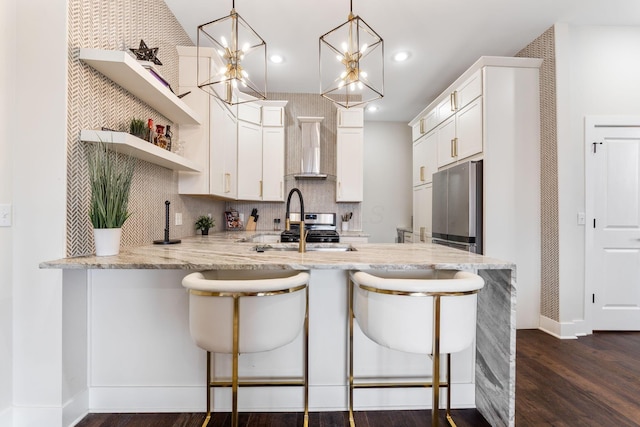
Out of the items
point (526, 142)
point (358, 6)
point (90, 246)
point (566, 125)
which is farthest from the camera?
point (526, 142)

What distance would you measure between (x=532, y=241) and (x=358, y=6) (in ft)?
8.76

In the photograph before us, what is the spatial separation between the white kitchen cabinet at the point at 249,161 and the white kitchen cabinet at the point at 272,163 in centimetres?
6

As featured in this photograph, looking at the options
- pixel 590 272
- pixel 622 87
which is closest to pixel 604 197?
pixel 590 272

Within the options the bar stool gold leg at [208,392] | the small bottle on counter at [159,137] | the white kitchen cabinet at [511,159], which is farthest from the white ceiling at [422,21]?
the bar stool gold leg at [208,392]

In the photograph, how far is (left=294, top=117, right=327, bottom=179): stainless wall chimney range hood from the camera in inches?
154

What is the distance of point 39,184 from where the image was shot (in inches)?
56.1

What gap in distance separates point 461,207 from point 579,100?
1.42 meters

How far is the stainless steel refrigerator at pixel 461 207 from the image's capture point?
9.51 ft

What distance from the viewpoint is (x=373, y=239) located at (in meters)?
5.47

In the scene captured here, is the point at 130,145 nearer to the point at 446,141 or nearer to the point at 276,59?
the point at 276,59

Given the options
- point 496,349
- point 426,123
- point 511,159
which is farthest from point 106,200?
point 426,123

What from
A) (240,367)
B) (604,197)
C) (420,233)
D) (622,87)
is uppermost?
(622,87)

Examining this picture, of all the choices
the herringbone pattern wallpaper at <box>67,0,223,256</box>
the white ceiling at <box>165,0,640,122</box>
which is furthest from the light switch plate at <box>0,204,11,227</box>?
the white ceiling at <box>165,0,640,122</box>

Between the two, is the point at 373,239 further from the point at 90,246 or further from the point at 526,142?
the point at 90,246
